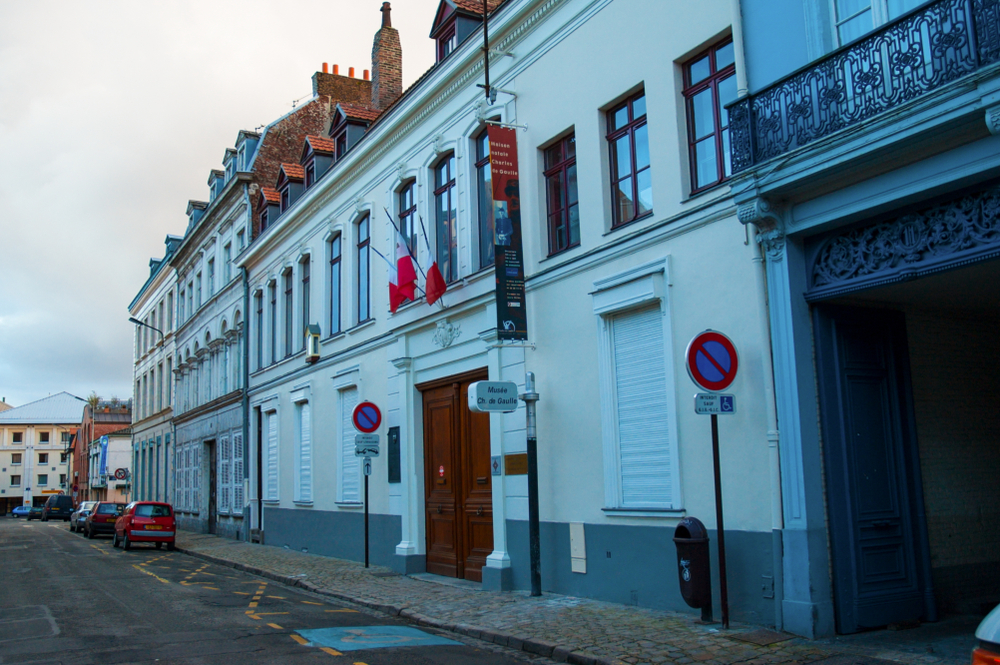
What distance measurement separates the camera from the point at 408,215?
18.2m

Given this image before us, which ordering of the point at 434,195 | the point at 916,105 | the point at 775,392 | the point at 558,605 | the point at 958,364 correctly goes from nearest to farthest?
the point at 916,105 → the point at 775,392 → the point at 958,364 → the point at 558,605 → the point at 434,195

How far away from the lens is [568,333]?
12781 millimetres

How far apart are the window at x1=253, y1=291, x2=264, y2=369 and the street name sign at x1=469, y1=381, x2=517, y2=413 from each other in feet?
54.5

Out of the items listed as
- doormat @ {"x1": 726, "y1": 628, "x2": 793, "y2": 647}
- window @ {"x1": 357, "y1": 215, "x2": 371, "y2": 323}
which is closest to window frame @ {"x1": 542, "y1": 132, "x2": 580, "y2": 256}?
doormat @ {"x1": 726, "y1": 628, "x2": 793, "y2": 647}

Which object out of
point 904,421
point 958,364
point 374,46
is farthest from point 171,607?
point 374,46

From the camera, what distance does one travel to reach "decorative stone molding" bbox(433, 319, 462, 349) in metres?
15.7

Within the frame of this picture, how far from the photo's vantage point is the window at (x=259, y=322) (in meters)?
27.8

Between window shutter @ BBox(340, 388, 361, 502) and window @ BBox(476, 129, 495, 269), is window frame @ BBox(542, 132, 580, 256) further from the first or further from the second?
window shutter @ BBox(340, 388, 361, 502)

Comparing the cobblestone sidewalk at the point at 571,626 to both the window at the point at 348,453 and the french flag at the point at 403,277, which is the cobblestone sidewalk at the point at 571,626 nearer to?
the window at the point at 348,453

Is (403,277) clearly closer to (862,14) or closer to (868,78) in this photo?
(862,14)

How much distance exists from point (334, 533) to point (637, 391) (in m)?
11.5

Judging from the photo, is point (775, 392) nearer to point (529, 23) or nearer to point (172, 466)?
point (529, 23)

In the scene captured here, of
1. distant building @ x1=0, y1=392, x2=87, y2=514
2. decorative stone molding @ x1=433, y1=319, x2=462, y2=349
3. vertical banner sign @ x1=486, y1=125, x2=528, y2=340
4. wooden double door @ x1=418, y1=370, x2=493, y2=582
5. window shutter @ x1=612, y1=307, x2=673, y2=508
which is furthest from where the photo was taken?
distant building @ x1=0, y1=392, x2=87, y2=514

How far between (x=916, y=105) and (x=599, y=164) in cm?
528
